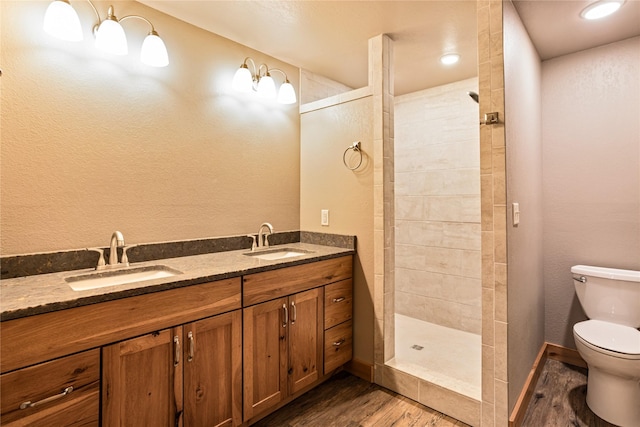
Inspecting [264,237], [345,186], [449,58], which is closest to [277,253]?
[264,237]

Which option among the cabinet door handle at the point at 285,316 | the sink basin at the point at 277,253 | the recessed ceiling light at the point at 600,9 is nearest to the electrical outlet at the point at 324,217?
the sink basin at the point at 277,253

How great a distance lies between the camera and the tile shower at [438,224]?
9.42 ft

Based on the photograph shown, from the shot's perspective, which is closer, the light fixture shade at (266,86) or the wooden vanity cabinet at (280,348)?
the wooden vanity cabinet at (280,348)

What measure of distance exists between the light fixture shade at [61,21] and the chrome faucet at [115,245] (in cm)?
93

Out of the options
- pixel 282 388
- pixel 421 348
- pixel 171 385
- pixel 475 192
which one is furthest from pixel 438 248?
pixel 171 385

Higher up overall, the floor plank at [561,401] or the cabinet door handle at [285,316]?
the cabinet door handle at [285,316]

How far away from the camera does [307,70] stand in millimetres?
2744

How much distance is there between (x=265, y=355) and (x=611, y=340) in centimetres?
190

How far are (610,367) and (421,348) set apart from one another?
1.18 meters

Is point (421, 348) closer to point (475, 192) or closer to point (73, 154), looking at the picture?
point (475, 192)

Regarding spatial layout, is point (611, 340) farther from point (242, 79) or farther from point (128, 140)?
point (128, 140)

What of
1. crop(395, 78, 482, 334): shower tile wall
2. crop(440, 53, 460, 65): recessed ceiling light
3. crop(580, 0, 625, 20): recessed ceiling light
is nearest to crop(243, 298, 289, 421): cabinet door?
crop(395, 78, 482, 334): shower tile wall

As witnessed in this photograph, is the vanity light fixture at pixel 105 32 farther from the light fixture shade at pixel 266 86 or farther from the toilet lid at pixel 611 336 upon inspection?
the toilet lid at pixel 611 336

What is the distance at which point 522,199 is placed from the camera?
1938mm
